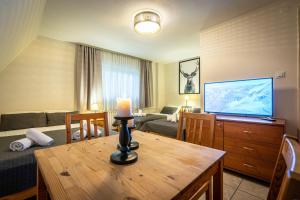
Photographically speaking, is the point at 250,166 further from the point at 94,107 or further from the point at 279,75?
the point at 94,107

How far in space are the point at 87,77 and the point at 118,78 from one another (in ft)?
3.13

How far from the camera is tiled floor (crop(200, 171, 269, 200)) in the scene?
162 cm

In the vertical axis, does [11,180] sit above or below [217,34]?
Answer: below

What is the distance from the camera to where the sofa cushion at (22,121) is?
258cm

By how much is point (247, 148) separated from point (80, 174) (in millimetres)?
2012

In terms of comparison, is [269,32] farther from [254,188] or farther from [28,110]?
[28,110]

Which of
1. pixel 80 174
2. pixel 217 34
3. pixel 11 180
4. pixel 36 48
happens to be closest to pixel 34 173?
pixel 11 180

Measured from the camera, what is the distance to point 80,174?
0.71m

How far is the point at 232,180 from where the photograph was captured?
1938mm

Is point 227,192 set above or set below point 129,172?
below

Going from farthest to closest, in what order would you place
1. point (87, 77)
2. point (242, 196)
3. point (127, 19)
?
point (87, 77) → point (127, 19) → point (242, 196)

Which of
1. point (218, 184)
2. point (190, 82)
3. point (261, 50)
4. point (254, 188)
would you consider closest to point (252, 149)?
point (254, 188)

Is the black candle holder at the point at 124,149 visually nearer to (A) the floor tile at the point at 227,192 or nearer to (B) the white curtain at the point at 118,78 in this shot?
(A) the floor tile at the point at 227,192

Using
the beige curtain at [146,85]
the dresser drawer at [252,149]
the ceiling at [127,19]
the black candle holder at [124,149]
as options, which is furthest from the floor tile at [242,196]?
the beige curtain at [146,85]
